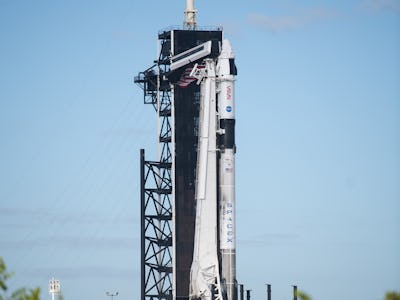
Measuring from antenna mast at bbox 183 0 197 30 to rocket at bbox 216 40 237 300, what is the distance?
1265 centimetres

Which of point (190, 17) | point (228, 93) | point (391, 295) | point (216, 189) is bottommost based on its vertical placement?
point (391, 295)

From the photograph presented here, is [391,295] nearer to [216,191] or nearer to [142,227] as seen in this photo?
[216,191]

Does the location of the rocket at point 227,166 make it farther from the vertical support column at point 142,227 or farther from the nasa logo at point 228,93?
the vertical support column at point 142,227

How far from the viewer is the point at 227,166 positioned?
12594 centimetres

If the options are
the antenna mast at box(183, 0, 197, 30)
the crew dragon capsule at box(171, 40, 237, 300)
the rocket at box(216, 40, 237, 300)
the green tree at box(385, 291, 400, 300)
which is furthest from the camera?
the antenna mast at box(183, 0, 197, 30)

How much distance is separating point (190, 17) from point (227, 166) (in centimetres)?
2213

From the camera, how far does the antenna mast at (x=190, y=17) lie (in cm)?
14162

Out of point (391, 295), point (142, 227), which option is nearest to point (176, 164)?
point (142, 227)

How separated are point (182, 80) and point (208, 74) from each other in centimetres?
825

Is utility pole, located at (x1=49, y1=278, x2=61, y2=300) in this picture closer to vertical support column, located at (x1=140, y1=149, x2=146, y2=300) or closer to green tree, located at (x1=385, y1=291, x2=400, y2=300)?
vertical support column, located at (x1=140, y1=149, x2=146, y2=300)

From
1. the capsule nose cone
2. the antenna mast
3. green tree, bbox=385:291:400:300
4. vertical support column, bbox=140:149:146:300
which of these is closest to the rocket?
the capsule nose cone

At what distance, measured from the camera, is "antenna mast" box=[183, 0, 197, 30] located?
465ft

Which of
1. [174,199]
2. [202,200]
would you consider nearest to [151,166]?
[174,199]

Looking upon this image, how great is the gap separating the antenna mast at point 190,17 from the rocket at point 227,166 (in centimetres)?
1265
